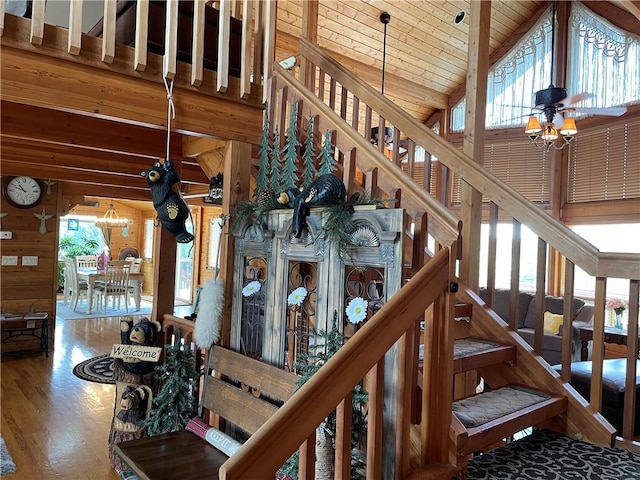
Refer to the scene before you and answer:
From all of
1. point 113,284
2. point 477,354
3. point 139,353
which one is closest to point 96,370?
point 139,353

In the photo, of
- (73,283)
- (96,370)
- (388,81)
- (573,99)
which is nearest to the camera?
(573,99)

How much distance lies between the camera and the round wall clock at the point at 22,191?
20.5 ft

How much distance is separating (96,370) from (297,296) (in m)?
4.01

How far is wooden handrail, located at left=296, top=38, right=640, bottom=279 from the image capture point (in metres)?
2.34

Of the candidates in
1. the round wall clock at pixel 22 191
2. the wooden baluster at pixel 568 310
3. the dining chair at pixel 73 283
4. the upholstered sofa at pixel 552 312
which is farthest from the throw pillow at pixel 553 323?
the dining chair at pixel 73 283

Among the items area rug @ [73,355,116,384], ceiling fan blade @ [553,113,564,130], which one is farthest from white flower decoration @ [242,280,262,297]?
ceiling fan blade @ [553,113,564,130]

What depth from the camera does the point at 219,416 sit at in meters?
2.88

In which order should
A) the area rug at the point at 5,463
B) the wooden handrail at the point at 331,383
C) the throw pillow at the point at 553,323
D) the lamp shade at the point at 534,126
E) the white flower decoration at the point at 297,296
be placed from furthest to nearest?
the throw pillow at the point at 553,323 → the lamp shade at the point at 534,126 → the area rug at the point at 5,463 → the white flower decoration at the point at 297,296 → the wooden handrail at the point at 331,383

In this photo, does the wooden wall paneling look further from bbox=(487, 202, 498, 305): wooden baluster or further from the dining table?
bbox=(487, 202, 498, 305): wooden baluster

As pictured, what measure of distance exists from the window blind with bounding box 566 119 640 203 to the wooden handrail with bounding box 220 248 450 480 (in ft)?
20.0

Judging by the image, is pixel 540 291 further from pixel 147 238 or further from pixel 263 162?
pixel 147 238

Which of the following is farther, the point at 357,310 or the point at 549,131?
the point at 549,131

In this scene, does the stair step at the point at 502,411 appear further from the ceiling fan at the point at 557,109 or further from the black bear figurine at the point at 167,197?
the ceiling fan at the point at 557,109

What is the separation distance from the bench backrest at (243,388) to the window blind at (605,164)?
616 centimetres
